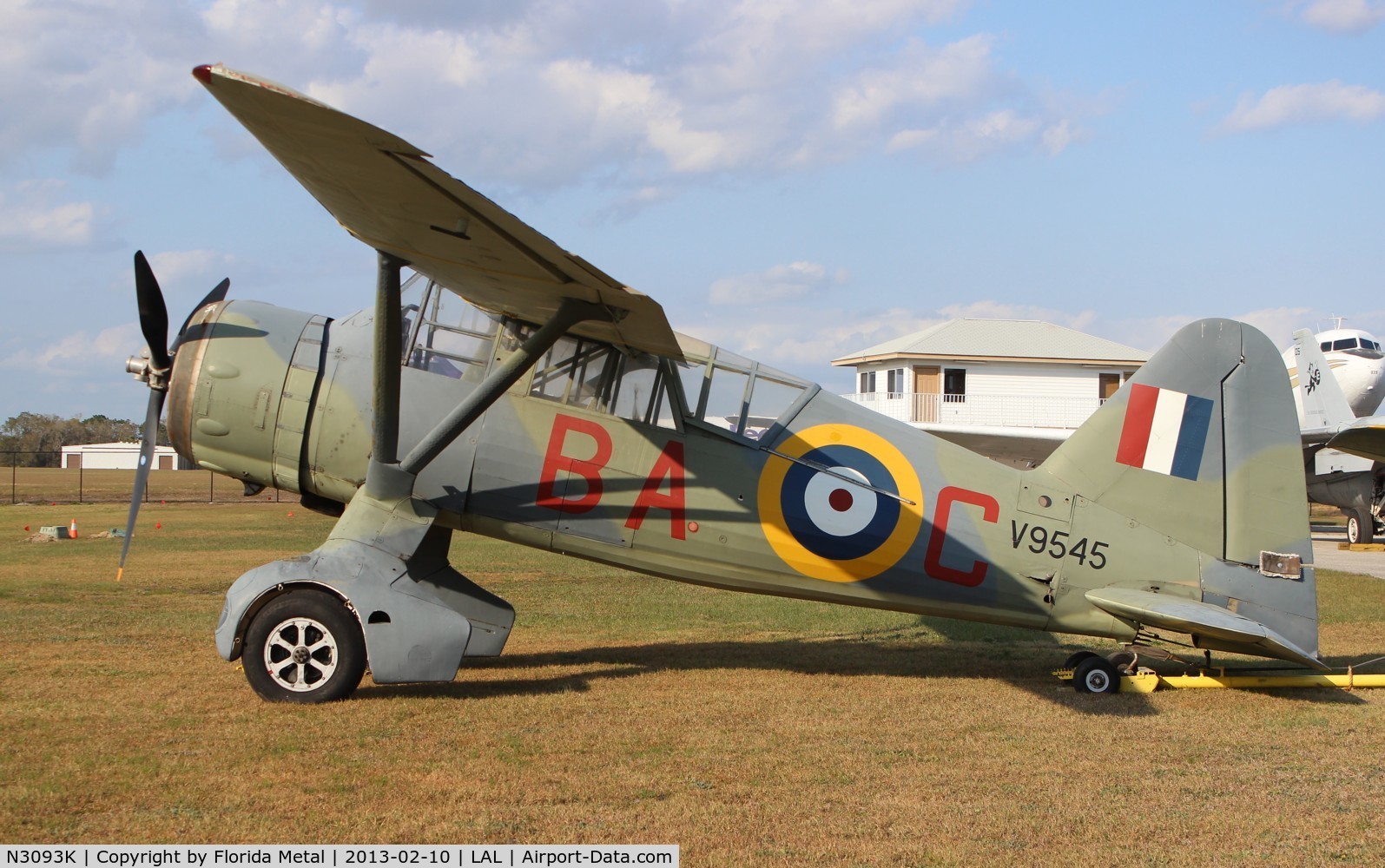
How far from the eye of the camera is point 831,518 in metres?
8.08

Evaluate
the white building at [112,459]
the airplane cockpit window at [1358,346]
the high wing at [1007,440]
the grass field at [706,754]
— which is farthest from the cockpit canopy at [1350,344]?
the white building at [112,459]

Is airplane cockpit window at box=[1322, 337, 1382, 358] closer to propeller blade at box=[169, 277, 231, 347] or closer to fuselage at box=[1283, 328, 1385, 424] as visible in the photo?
fuselage at box=[1283, 328, 1385, 424]

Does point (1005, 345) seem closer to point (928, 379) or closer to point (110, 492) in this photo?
point (928, 379)

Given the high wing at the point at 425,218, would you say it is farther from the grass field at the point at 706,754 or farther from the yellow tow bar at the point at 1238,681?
the yellow tow bar at the point at 1238,681

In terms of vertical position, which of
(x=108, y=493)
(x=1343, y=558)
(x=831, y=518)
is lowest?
(x=108, y=493)

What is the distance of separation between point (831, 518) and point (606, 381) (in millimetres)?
2025

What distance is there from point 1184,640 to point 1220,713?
297 cm

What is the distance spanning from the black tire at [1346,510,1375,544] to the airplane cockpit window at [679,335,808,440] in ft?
77.8

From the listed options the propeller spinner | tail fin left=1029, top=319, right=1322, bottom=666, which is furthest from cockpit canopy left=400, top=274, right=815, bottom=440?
tail fin left=1029, top=319, right=1322, bottom=666

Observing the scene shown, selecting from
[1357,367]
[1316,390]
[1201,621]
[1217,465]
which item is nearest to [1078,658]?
[1201,621]

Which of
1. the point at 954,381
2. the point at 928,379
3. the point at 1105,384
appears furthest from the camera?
the point at 1105,384

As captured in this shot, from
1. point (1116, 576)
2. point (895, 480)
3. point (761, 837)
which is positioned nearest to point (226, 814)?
point (761, 837)

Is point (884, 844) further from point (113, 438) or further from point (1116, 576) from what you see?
point (113, 438)

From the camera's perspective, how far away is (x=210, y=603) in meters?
12.0
